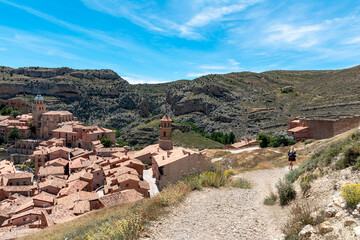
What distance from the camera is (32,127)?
4647 cm

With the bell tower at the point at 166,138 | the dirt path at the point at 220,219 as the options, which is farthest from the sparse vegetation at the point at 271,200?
the bell tower at the point at 166,138

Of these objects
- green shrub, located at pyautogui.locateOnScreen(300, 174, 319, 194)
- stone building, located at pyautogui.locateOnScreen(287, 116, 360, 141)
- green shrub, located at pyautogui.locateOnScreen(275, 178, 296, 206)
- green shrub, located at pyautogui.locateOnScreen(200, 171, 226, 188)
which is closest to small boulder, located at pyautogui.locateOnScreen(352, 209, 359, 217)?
green shrub, located at pyautogui.locateOnScreen(300, 174, 319, 194)

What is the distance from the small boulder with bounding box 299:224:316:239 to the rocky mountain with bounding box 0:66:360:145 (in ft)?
148

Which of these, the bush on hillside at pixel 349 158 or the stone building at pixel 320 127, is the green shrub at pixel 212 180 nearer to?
the bush on hillside at pixel 349 158

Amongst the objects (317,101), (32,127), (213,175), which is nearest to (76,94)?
(32,127)

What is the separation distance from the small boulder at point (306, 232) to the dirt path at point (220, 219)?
21.4 inches

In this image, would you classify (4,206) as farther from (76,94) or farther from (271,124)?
(76,94)

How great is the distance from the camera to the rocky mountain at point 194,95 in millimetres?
55753

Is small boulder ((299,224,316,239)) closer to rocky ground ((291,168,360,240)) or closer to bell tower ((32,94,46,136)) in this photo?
rocky ground ((291,168,360,240))

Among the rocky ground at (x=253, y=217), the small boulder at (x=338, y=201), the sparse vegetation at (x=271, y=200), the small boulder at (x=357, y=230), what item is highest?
the small boulder at (x=338, y=201)

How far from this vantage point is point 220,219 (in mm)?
5926

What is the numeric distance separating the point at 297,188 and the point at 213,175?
2.90 meters

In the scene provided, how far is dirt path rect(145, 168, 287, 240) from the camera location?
519 centimetres

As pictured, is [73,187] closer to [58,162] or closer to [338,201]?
[58,162]
